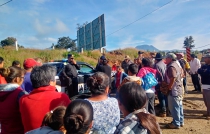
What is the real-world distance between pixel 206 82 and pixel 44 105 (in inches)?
189

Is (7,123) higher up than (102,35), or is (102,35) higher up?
(102,35)

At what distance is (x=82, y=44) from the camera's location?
1145 inches

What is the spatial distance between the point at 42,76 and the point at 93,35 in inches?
890

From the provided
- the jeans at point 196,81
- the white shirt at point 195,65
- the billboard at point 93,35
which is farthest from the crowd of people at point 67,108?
the billboard at point 93,35

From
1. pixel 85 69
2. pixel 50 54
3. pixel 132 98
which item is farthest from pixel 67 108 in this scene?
pixel 50 54

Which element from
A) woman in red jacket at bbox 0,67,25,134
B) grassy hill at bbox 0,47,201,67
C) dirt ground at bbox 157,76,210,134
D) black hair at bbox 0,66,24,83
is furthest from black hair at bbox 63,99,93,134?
grassy hill at bbox 0,47,201,67

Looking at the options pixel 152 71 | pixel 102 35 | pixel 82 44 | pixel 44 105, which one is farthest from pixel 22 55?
pixel 44 105

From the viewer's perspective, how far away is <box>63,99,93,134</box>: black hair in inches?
55.4

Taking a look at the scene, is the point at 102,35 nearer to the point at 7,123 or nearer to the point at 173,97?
the point at 173,97

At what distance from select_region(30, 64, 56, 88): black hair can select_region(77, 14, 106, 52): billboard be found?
19.8 m

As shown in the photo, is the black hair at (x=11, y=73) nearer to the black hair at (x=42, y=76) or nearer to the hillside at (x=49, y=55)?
the black hair at (x=42, y=76)

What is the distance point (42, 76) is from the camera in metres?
2.16

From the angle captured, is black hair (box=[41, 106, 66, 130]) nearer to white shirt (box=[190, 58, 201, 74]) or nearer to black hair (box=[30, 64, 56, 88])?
black hair (box=[30, 64, 56, 88])

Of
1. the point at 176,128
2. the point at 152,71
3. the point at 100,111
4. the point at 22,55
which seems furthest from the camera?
the point at 22,55
